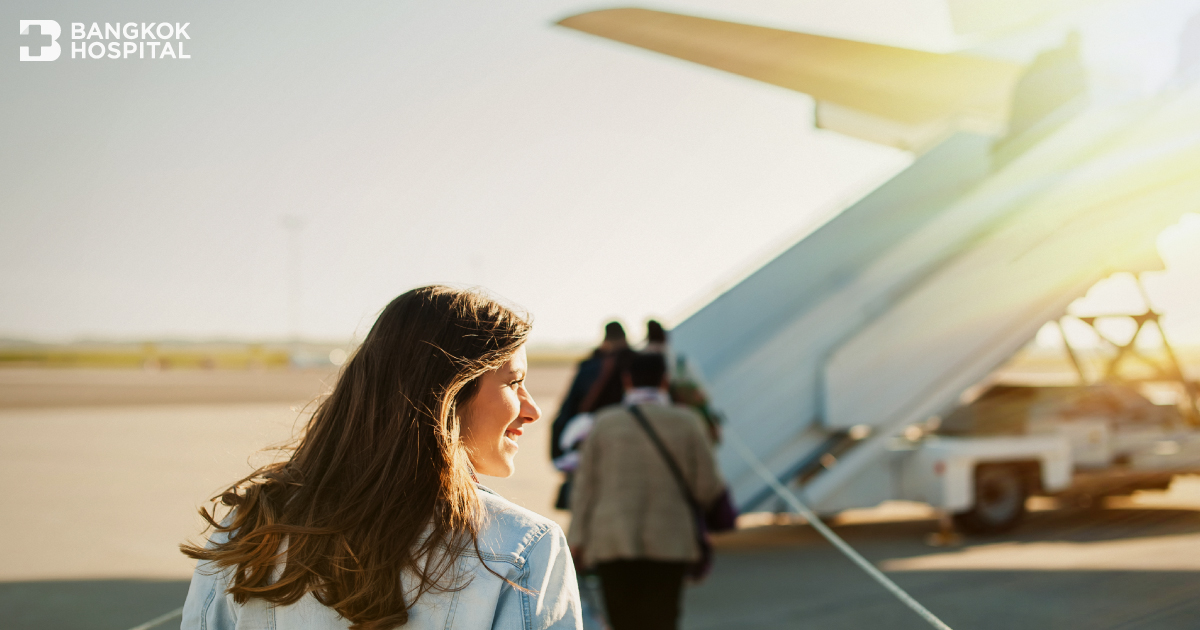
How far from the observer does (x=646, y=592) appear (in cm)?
352

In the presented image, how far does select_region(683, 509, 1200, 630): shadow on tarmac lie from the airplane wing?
4.86 meters

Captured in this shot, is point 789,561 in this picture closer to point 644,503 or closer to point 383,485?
point 644,503

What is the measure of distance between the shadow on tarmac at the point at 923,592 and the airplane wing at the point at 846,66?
4.86m

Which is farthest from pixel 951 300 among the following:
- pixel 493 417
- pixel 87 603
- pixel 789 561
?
pixel 87 603

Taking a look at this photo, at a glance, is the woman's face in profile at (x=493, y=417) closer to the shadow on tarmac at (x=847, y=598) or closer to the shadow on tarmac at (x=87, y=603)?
the shadow on tarmac at (x=847, y=598)

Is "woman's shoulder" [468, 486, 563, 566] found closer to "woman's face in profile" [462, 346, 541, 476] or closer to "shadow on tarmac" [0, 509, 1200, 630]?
"woman's face in profile" [462, 346, 541, 476]

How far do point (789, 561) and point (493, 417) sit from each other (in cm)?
573

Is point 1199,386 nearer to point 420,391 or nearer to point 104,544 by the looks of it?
point 420,391

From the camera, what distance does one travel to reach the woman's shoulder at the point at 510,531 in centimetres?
122

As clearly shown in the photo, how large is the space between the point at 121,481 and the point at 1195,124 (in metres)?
11.7

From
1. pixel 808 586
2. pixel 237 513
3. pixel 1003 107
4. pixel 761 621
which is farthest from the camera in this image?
pixel 1003 107

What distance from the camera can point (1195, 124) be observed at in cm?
589

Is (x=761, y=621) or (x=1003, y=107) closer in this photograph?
(x=761, y=621)

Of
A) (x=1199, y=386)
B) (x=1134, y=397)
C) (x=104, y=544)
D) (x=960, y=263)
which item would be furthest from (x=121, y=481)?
(x=1199, y=386)
